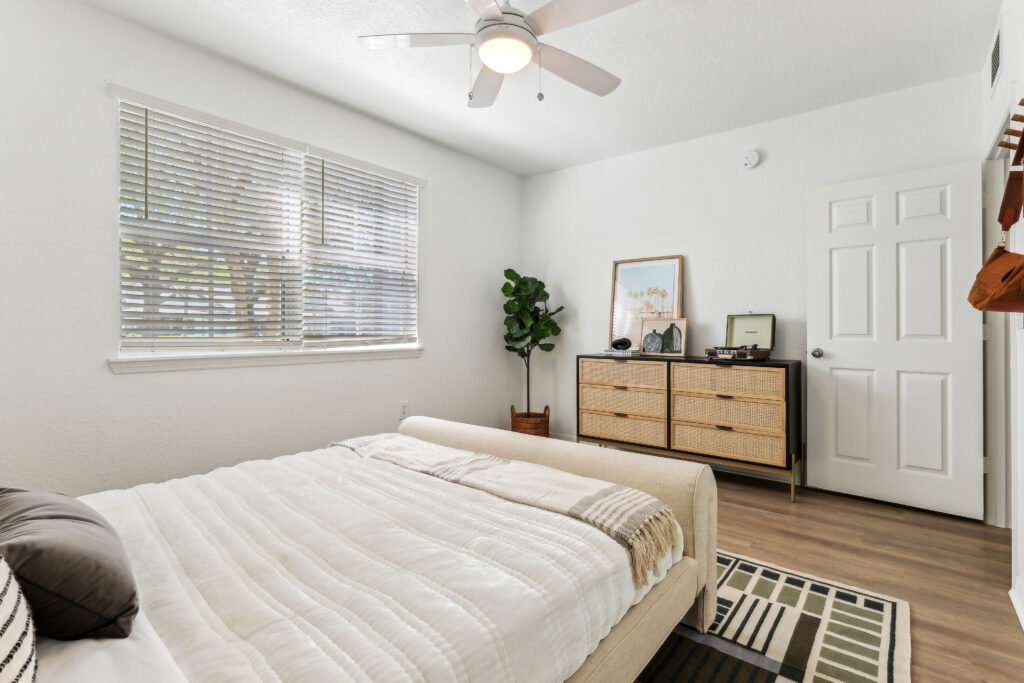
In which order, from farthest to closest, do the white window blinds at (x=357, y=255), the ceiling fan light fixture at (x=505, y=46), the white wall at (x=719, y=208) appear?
the white window blinds at (x=357, y=255), the white wall at (x=719, y=208), the ceiling fan light fixture at (x=505, y=46)

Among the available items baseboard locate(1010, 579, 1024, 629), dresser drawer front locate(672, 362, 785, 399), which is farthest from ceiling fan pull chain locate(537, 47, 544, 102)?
baseboard locate(1010, 579, 1024, 629)

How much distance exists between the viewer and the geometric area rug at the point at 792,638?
60.7 inches

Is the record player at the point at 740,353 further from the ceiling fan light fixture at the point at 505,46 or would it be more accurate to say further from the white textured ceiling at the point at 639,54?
the ceiling fan light fixture at the point at 505,46

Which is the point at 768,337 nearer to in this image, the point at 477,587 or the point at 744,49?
the point at 744,49

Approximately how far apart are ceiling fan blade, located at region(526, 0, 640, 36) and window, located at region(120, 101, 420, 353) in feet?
6.32

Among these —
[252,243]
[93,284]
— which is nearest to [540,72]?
[252,243]

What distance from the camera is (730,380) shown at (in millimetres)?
3301

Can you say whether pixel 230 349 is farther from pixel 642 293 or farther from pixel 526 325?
pixel 642 293

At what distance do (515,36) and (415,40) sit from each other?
1.48ft

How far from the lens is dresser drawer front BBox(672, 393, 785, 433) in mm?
3131

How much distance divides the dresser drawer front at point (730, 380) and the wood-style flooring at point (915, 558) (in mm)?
712

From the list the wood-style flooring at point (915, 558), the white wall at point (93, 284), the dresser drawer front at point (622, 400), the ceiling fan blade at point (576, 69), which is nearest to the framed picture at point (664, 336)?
the dresser drawer front at point (622, 400)

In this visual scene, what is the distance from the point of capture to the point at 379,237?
368cm

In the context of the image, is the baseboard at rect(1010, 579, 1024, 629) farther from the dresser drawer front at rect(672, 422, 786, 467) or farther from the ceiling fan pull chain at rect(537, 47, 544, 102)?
the ceiling fan pull chain at rect(537, 47, 544, 102)
